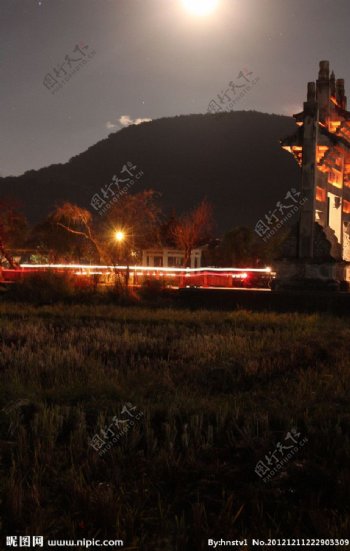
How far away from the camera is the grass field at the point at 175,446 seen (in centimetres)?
372

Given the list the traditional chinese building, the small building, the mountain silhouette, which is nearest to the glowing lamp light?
the traditional chinese building

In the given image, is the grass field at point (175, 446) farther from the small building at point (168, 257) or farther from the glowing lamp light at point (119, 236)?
the small building at point (168, 257)

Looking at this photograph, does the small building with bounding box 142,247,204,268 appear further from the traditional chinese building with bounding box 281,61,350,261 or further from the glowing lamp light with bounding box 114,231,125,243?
the traditional chinese building with bounding box 281,61,350,261

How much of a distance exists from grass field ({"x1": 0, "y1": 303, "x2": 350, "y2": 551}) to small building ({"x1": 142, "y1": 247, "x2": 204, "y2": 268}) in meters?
42.6

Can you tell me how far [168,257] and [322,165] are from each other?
3334 centimetres

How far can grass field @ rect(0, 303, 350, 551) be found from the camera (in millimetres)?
3723

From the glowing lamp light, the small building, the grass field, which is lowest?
the grass field

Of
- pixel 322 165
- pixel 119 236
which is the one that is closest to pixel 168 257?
pixel 119 236

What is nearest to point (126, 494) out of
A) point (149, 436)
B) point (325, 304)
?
point (149, 436)

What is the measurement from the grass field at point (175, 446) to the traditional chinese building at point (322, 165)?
1121cm

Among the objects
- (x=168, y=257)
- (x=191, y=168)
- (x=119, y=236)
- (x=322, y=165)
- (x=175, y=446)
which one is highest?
(x=191, y=168)

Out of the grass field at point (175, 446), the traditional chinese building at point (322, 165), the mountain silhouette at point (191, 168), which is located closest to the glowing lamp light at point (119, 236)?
the traditional chinese building at point (322, 165)

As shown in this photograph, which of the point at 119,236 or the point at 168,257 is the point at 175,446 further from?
the point at 168,257

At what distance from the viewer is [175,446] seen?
5129mm
